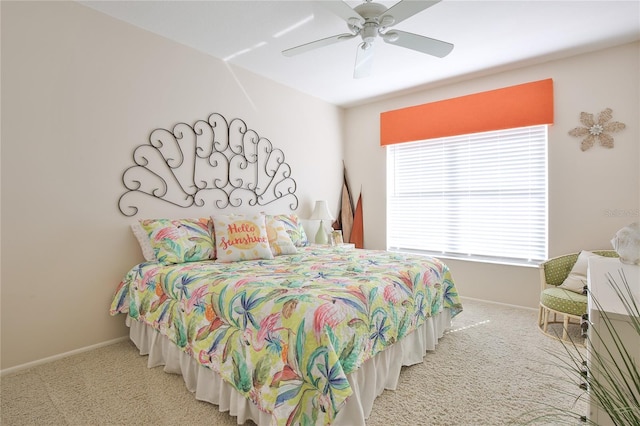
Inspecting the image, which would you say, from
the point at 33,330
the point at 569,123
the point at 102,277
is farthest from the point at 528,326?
the point at 33,330

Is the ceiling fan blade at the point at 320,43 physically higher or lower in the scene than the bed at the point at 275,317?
higher

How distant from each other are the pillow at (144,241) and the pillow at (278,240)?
983mm

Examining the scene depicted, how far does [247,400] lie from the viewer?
5.30 ft

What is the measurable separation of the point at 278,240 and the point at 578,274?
2.64 m

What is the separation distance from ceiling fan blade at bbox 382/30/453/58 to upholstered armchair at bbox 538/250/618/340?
192 cm

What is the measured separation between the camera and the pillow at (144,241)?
103 inches

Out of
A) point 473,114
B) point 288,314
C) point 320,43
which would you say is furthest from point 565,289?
point 320,43

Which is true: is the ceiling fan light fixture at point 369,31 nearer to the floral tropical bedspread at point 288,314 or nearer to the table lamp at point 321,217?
the floral tropical bedspread at point 288,314

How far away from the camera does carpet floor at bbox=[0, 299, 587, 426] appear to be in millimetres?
1716

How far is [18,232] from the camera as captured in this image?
2.18m

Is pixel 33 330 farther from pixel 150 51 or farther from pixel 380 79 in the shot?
pixel 380 79

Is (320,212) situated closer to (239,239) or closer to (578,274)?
(239,239)

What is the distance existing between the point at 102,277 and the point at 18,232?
612 millimetres

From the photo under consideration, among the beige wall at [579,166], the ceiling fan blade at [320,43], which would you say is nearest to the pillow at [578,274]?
the beige wall at [579,166]
